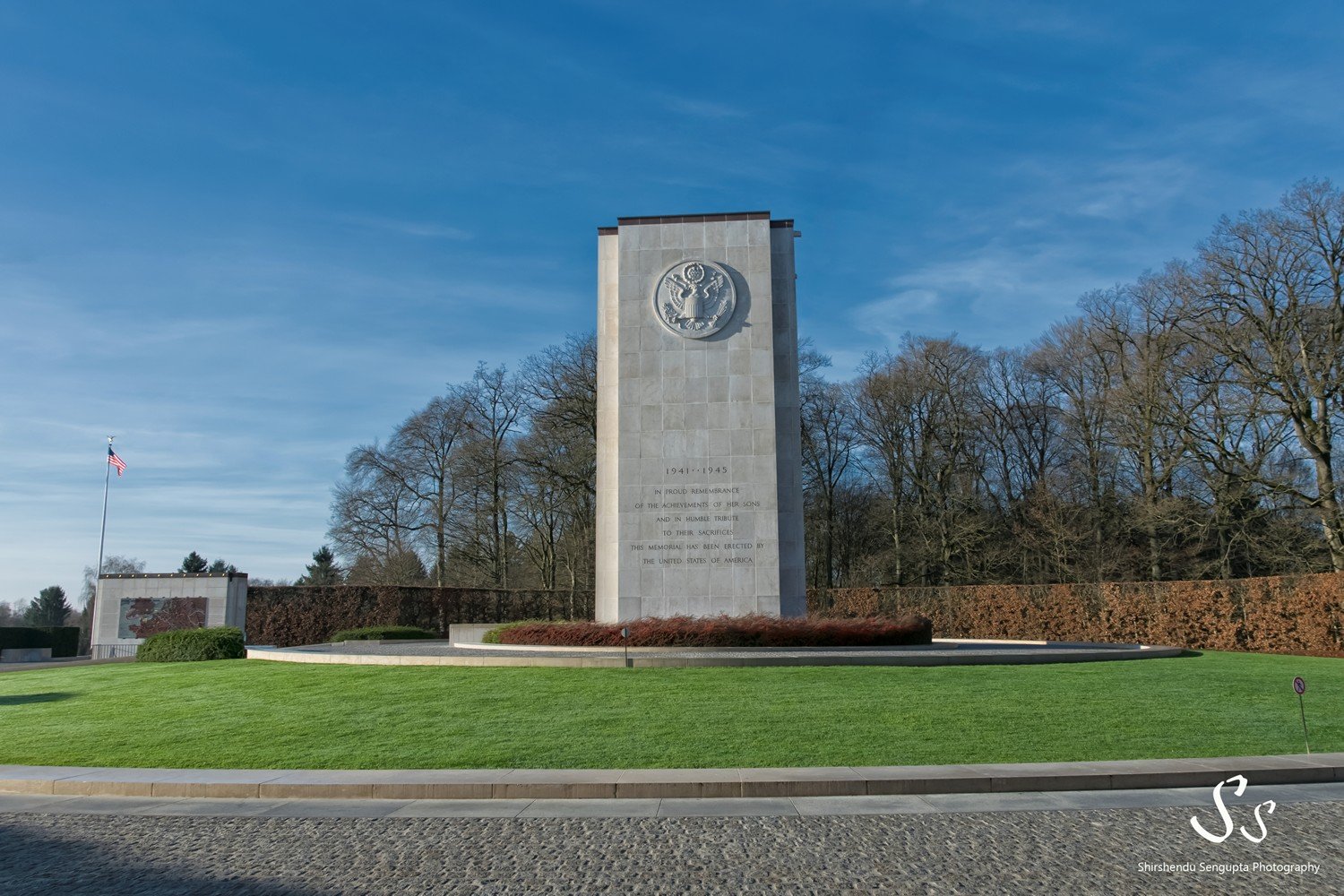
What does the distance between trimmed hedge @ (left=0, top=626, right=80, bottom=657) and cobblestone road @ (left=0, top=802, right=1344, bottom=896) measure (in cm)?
5260

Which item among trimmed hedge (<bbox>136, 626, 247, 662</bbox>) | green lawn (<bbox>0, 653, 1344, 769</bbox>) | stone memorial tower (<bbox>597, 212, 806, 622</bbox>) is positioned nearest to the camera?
green lawn (<bbox>0, 653, 1344, 769</bbox>)

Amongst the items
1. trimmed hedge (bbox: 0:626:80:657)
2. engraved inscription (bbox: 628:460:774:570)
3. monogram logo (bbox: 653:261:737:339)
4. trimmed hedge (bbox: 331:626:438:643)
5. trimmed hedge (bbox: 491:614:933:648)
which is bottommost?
trimmed hedge (bbox: 0:626:80:657)

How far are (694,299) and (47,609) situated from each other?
296ft

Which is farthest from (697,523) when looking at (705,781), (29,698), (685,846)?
(685,846)

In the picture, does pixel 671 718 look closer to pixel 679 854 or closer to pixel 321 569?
pixel 679 854

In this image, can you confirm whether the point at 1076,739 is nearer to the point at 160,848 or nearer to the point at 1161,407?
the point at 160,848

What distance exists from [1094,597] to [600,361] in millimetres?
18541

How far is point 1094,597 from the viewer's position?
32.7m

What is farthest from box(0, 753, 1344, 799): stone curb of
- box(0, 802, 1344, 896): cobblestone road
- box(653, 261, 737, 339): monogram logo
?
box(653, 261, 737, 339): monogram logo

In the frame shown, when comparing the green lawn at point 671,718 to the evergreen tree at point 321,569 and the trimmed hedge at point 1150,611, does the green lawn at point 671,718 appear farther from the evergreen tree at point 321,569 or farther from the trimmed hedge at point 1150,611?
the evergreen tree at point 321,569

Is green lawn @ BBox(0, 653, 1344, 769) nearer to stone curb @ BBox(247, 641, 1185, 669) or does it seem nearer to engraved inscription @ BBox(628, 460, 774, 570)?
stone curb @ BBox(247, 641, 1185, 669)

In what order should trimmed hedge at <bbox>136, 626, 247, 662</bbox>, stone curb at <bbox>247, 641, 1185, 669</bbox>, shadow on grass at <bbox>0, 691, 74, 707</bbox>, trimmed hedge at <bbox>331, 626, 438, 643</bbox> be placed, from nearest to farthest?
shadow on grass at <bbox>0, 691, 74, 707</bbox> → stone curb at <bbox>247, 641, 1185, 669</bbox> → trimmed hedge at <bbox>136, 626, 247, 662</bbox> → trimmed hedge at <bbox>331, 626, 438, 643</bbox>

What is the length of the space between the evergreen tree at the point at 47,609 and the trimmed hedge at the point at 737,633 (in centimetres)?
8807

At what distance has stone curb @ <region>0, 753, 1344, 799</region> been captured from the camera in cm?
1049
